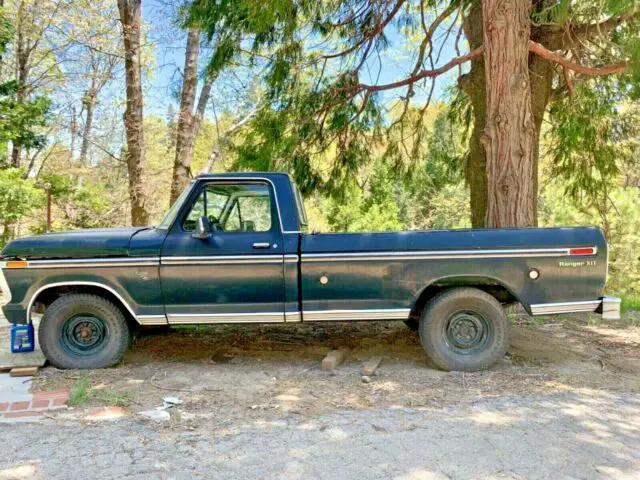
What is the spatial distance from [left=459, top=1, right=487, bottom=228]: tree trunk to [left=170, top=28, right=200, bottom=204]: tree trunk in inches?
250

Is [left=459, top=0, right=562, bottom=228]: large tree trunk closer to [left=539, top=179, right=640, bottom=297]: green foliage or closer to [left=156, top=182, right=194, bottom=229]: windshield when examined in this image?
[left=156, top=182, right=194, bottom=229]: windshield

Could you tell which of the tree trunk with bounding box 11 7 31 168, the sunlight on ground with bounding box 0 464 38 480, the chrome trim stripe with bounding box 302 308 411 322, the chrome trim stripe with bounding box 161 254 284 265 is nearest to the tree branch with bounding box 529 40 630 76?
the chrome trim stripe with bounding box 302 308 411 322

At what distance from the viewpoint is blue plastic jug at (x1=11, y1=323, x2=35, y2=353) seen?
216 inches

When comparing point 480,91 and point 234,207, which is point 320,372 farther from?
point 480,91

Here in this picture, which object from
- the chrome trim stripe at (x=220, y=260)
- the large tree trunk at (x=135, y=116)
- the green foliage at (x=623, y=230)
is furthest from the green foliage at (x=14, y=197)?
the green foliage at (x=623, y=230)

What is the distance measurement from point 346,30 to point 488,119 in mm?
3271

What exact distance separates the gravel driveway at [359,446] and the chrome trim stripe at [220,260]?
1.58 meters

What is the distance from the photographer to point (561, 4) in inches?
220

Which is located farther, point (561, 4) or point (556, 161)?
point (556, 161)

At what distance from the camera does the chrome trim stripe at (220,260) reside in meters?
5.17

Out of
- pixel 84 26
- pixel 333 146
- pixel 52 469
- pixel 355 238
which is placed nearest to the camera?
pixel 52 469

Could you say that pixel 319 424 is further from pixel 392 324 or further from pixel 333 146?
pixel 333 146

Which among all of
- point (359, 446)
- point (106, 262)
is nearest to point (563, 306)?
point (359, 446)

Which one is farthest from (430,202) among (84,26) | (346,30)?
(346,30)
